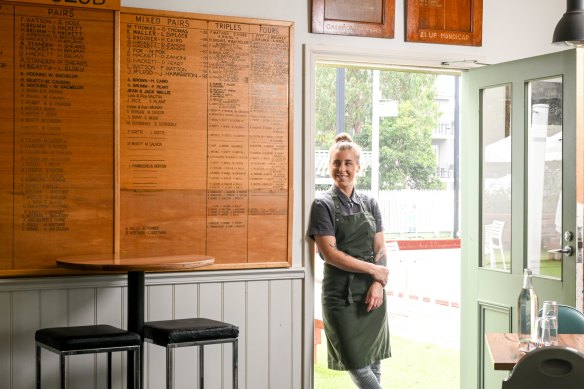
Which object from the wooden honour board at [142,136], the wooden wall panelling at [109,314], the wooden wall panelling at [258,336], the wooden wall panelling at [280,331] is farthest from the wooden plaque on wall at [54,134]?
the wooden wall panelling at [280,331]

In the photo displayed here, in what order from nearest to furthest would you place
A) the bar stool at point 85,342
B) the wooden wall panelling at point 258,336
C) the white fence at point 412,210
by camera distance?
1. the bar stool at point 85,342
2. the wooden wall panelling at point 258,336
3. the white fence at point 412,210

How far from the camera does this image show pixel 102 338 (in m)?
3.39

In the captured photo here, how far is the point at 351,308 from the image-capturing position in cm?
439

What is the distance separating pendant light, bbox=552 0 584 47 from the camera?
371 cm

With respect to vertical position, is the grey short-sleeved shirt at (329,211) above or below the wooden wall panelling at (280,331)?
above

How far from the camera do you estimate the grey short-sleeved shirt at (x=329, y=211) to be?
14.4ft

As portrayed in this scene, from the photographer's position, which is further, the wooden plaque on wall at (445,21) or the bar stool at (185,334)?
the wooden plaque on wall at (445,21)

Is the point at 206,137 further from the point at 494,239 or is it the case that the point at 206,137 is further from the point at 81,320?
the point at 494,239

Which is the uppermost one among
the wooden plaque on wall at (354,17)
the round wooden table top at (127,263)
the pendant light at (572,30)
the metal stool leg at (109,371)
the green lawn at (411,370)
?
the wooden plaque on wall at (354,17)

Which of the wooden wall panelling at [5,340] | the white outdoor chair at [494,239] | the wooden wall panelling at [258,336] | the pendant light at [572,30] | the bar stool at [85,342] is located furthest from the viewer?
the white outdoor chair at [494,239]

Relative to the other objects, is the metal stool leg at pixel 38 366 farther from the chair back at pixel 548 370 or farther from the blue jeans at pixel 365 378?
the chair back at pixel 548 370

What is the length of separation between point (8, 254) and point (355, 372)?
1940 mm

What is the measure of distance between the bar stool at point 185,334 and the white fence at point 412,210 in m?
7.31

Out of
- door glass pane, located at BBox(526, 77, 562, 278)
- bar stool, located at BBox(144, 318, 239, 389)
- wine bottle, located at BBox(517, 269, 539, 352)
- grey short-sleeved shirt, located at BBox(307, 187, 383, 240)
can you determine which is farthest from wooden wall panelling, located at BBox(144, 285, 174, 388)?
door glass pane, located at BBox(526, 77, 562, 278)
